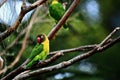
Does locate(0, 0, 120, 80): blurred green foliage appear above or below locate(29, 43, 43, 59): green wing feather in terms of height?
below

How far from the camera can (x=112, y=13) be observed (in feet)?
20.6

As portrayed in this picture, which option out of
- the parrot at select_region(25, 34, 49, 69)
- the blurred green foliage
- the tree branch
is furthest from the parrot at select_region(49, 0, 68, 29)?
the blurred green foliage

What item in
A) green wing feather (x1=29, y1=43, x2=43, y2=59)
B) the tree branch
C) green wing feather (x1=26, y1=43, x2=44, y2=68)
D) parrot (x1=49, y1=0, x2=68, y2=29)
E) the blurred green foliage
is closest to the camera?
the tree branch

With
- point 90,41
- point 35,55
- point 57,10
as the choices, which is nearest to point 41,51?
point 35,55

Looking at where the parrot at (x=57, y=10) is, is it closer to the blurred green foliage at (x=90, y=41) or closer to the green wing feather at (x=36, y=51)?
the green wing feather at (x=36, y=51)

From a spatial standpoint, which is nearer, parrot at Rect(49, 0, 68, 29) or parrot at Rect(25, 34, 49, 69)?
parrot at Rect(25, 34, 49, 69)

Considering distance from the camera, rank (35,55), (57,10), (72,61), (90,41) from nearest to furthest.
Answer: (72,61) < (35,55) < (57,10) < (90,41)

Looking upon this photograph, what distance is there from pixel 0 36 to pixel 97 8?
396 centimetres

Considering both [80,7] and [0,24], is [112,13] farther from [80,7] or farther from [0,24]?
[0,24]

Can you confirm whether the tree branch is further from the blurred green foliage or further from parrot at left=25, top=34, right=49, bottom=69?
the blurred green foliage

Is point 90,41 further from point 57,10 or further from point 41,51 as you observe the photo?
point 41,51

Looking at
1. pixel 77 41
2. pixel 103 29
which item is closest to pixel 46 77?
pixel 77 41

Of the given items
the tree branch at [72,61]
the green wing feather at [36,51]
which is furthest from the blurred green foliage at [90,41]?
the tree branch at [72,61]

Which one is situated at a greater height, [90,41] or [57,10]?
[57,10]
